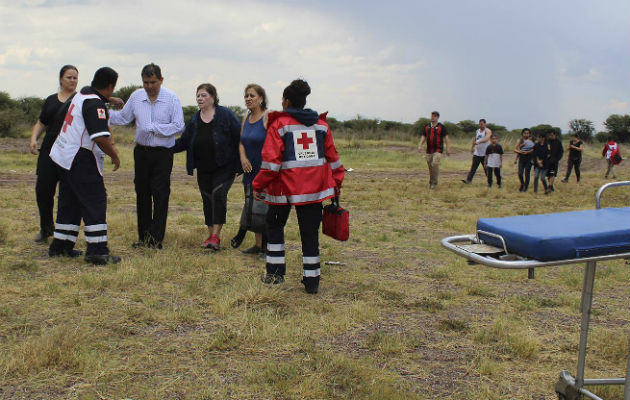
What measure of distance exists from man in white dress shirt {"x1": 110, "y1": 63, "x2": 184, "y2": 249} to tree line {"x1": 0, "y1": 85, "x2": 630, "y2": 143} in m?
26.3

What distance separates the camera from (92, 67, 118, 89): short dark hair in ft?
20.8

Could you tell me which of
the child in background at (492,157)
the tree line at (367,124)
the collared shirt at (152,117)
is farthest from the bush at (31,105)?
the collared shirt at (152,117)

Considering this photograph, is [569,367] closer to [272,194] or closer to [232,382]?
[232,382]

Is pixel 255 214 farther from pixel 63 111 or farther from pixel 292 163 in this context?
pixel 63 111

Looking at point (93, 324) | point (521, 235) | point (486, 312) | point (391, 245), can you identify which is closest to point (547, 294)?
point (486, 312)

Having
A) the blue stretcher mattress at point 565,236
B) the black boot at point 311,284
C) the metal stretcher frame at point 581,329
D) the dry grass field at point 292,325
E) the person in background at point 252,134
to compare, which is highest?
the person in background at point 252,134

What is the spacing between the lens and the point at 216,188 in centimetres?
719

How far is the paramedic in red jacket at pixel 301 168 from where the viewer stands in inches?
212

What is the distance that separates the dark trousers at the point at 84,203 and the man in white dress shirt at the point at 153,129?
2.33 feet

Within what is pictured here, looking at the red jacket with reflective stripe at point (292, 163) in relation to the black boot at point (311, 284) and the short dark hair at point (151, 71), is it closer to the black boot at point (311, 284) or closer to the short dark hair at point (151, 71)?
the black boot at point (311, 284)

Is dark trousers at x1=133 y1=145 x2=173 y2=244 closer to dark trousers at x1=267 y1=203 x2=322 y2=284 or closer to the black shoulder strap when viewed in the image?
the black shoulder strap

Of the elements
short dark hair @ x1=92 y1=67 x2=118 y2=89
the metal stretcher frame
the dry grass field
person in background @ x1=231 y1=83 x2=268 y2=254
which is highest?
short dark hair @ x1=92 y1=67 x2=118 y2=89

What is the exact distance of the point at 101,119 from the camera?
616 centimetres

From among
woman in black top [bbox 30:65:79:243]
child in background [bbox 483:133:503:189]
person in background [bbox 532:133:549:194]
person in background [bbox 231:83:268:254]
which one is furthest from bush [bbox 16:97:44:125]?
person in background [bbox 231:83:268:254]
